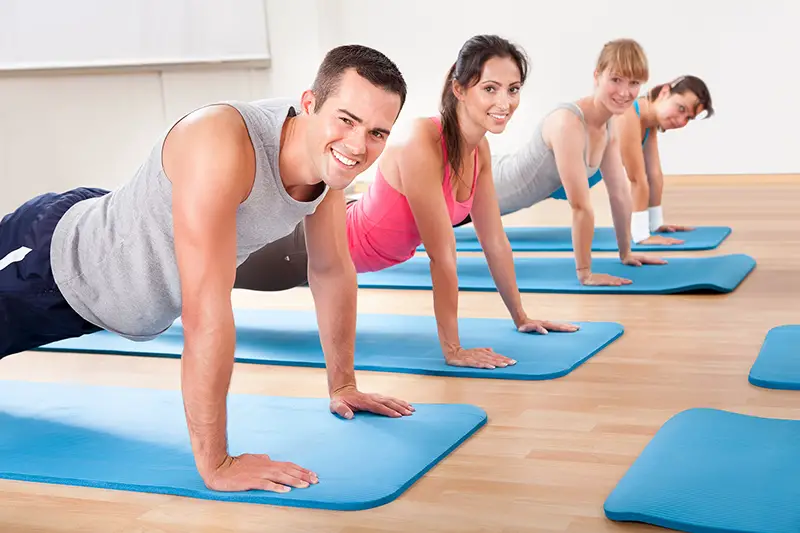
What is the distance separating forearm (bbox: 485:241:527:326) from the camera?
293cm

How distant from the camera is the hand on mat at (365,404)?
2279 mm

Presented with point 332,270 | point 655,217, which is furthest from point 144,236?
point 655,217

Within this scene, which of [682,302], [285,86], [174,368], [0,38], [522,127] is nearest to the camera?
[174,368]

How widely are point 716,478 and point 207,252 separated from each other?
1012mm

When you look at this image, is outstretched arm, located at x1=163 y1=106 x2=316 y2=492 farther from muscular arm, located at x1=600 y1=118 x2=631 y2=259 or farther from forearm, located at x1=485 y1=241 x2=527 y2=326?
muscular arm, located at x1=600 y1=118 x2=631 y2=259

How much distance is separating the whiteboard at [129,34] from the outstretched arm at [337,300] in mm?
3467

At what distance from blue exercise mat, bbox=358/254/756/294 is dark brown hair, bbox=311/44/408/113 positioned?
79.9 inches

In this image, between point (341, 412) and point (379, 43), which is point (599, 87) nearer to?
point (341, 412)

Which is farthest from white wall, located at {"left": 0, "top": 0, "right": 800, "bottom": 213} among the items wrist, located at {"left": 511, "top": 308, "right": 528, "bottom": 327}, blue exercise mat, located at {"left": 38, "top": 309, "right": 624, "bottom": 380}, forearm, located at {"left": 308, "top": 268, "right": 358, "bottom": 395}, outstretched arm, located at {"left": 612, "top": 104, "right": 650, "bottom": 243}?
forearm, located at {"left": 308, "top": 268, "right": 358, "bottom": 395}

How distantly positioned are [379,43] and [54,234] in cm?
581

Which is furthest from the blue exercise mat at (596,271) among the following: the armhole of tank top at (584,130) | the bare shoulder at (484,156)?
the bare shoulder at (484,156)

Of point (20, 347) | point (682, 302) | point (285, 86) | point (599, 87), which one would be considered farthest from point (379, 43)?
point (20, 347)

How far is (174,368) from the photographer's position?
115 inches

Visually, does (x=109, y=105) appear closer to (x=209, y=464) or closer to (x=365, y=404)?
(x=365, y=404)
